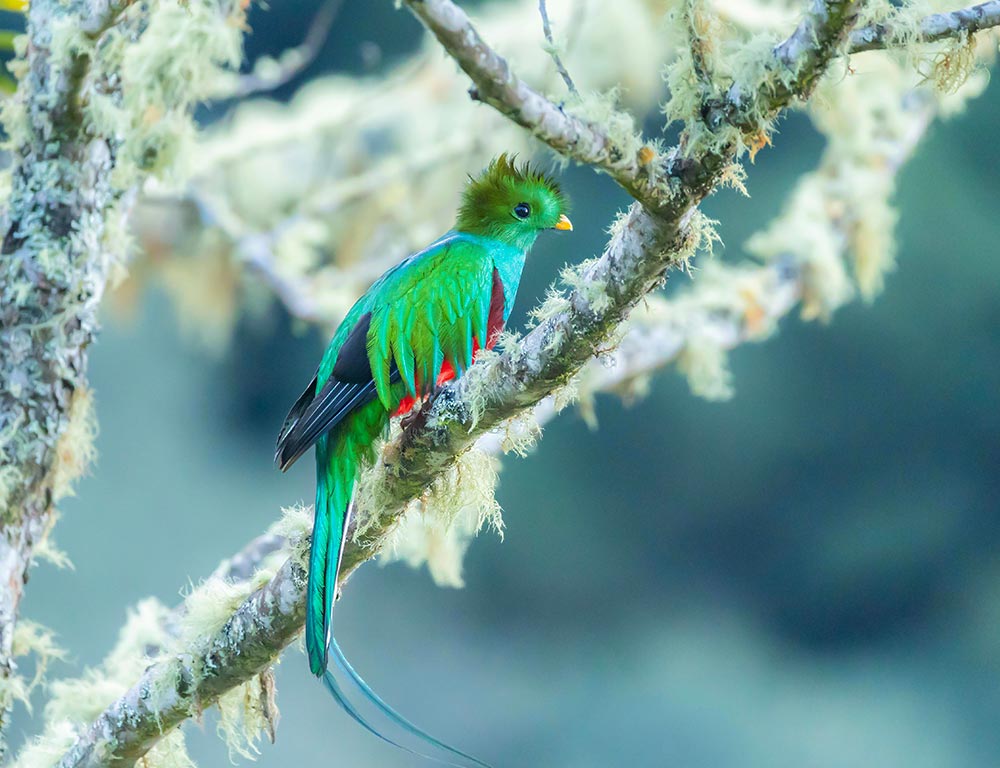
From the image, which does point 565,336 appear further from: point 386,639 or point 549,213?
point 386,639

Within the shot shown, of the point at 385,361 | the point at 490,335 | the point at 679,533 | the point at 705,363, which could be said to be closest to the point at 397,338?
the point at 385,361

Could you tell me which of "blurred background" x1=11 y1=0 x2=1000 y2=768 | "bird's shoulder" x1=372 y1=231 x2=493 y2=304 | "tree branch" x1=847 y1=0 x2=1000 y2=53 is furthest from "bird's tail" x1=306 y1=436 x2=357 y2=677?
"blurred background" x1=11 y1=0 x2=1000 y2=768

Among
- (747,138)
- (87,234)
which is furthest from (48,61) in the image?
(747,138)

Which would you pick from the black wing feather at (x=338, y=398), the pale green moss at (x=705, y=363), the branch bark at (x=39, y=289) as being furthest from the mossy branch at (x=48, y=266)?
the pale green moss at (x=705, y=363)

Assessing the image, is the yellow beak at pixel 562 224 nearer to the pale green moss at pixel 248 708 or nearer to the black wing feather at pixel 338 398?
the black wing feather at pixel 338 398

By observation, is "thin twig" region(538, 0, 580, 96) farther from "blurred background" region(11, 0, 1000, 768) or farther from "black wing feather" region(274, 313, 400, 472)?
"blurred background" region(11, 0, 1000, 768)

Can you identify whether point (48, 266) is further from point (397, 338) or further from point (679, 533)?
point (679, 533)
